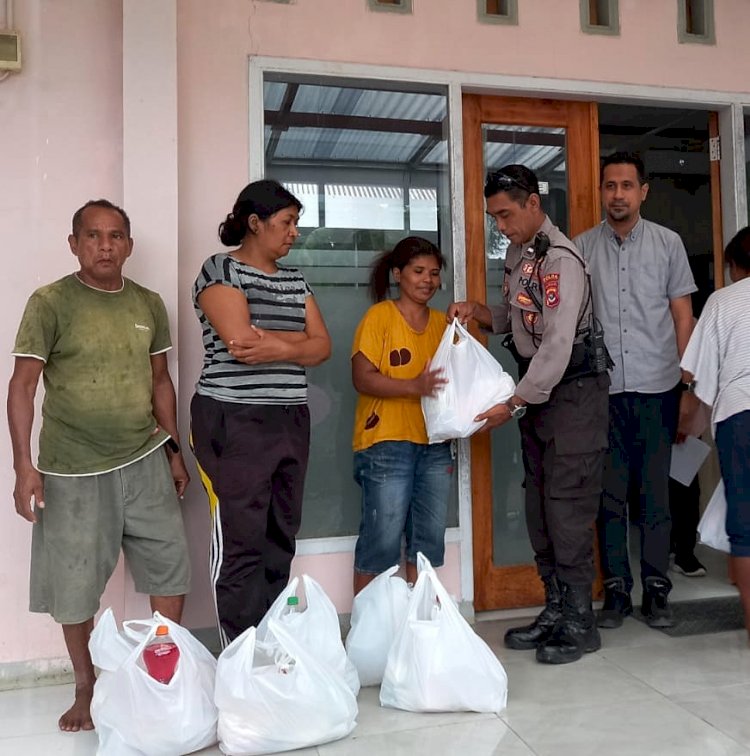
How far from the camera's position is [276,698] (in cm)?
201

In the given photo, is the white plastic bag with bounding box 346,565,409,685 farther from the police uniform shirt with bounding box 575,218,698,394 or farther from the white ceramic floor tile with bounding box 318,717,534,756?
the police uniform shirt with bounding box 575,218,698,394

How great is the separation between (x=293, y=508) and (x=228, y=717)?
2.35 ft

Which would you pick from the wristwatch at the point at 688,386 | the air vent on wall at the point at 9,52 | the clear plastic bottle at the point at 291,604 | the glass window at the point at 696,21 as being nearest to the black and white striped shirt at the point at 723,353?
the wristwatch at the point at 688,386

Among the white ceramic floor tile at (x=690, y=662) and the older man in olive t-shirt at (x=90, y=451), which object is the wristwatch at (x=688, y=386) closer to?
the white ceramic floor tile at (x=690, y=662)

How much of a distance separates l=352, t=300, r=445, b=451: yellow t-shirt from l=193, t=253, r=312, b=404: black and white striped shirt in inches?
16.0

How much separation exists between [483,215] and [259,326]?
131 cm

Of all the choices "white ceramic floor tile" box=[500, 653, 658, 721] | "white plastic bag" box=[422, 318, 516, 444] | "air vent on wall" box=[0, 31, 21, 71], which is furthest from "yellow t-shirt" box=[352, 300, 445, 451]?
"air vent on wall" box=[0, 31, 21, 71]

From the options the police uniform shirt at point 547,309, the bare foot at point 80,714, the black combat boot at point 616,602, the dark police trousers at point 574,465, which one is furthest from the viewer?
the black combat boot at point 616,602

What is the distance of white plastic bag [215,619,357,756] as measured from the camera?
6.55 feet

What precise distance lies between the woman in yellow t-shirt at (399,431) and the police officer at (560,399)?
0.95 feet

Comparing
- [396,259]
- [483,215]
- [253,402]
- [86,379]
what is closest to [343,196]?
[396,259]

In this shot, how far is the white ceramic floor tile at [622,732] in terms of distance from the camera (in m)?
2.06

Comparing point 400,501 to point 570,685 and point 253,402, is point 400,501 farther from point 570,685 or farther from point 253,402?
point 570,685

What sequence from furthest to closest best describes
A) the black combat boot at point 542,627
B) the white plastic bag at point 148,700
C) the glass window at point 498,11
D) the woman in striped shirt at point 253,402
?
the glass window at point 498,11
the black combat boot at point 542,627
the woman in striped shirt at point 253,402
the white plastic bag at point 148,700
